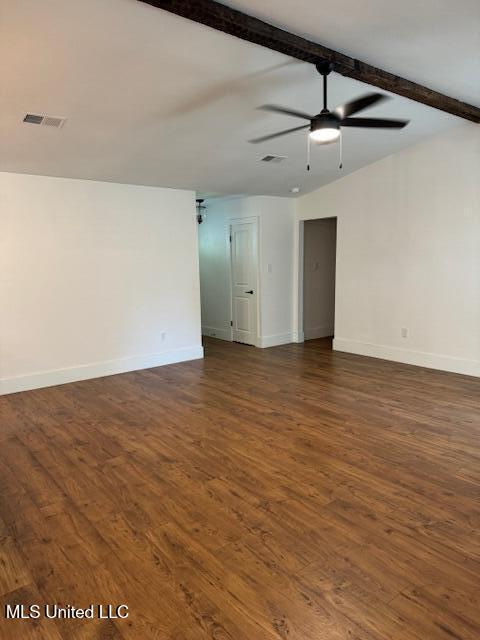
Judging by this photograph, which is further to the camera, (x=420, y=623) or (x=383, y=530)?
(x=383, y=530)

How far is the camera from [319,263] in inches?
308

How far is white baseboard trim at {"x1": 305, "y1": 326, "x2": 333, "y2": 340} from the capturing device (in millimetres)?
7814

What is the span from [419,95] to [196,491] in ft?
13.2

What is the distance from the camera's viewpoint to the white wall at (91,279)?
4.88m

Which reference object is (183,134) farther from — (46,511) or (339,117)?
(46,511)

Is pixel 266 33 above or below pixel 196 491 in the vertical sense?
above

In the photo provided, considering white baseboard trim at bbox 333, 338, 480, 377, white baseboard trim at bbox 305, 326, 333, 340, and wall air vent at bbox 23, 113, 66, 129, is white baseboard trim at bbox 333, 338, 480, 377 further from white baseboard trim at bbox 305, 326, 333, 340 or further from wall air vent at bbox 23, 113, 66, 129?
Answer: wall air vent at bbox 23, 113, 66, 129

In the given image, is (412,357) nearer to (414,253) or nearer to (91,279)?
(414,253)

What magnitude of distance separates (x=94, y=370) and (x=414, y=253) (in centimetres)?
459

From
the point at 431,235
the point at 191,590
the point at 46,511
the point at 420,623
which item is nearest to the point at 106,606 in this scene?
the point at 191,590

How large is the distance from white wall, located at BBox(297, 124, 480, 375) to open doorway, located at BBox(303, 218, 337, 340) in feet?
2.81

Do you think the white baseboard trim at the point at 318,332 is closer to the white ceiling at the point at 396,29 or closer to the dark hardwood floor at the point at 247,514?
the dark hardwood floor at the point at 247,514

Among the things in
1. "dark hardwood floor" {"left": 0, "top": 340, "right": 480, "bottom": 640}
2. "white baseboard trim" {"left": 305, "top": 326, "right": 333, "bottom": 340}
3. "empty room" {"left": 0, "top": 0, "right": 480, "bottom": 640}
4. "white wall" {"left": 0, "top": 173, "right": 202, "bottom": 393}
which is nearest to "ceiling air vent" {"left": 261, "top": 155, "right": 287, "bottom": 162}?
"empty room" {"left": 0, "top": 0, "right": 480, "bottom": 640}

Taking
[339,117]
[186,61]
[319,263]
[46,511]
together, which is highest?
[186,61]
